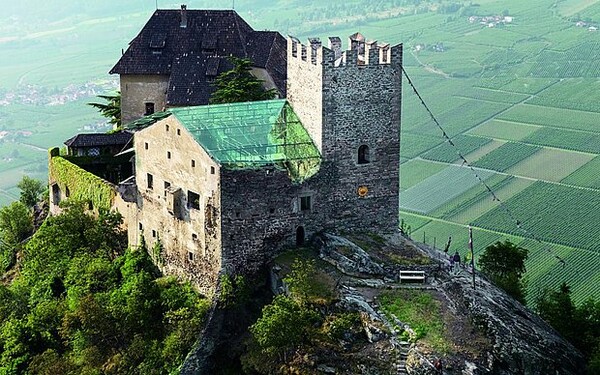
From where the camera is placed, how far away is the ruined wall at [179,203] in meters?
38.3

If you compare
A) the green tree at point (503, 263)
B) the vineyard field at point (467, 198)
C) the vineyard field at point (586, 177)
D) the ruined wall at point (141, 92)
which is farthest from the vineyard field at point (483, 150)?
the green tree at point (503, 263)

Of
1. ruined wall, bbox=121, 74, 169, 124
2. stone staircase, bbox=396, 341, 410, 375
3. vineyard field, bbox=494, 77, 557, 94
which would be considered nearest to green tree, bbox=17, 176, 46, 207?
ruined wall, bbox=121, 74, 169, 124

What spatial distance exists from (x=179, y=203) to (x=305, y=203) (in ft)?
16.0

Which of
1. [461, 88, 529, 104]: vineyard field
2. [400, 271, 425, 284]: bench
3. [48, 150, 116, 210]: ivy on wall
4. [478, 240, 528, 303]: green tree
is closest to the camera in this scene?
[400, 271, 425, 284]: bench

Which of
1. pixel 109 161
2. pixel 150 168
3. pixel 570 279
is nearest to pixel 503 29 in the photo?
pixel 570 279

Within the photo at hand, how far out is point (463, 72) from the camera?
408ft

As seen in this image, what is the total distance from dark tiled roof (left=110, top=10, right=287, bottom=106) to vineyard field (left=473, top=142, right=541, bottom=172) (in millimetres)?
36074

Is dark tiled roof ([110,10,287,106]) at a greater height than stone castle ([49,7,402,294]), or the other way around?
dark tiled roof ([110,10,287,106])

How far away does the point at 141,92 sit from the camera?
57969mm

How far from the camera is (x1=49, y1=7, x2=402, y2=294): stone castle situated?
3822 centimetres

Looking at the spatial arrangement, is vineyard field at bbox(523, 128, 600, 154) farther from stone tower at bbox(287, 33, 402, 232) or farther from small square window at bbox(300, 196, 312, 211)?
small square window at bbox(300, 196, 312, 211)

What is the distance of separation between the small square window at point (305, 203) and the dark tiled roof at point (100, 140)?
17.4m

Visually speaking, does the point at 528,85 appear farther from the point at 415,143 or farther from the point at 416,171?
the point at 416,171

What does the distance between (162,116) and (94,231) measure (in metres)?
6.67
